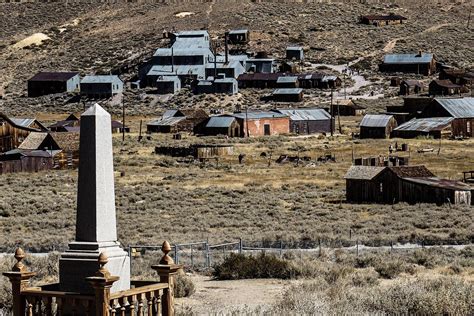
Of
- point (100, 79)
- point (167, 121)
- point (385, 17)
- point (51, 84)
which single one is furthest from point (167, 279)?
point (385, 17)

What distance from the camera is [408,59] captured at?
421ft

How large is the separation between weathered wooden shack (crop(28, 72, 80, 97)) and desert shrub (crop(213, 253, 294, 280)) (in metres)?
104

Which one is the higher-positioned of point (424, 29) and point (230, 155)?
point (424, 29)

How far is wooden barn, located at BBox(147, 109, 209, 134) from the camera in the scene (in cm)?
9475

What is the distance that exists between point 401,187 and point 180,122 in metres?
51.7

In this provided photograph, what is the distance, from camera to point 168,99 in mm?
117938

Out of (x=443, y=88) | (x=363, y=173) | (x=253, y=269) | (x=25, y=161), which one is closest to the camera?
(x=253, y=269)

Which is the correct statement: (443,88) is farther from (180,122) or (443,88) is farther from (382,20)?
(382,20)

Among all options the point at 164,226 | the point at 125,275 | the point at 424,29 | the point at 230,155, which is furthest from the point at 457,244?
the point at 424,29

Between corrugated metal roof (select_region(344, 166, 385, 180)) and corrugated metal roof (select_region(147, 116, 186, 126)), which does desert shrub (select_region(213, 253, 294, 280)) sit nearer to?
corrugated metal roof (select_region(344, 166, 385, 180))

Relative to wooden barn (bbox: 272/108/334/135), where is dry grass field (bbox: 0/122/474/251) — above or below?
below

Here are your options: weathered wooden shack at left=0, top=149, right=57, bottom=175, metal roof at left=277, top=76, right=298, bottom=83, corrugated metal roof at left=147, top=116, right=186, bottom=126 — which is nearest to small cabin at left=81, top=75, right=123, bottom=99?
metal roof at left=277, top=76, right=298, bottom=83

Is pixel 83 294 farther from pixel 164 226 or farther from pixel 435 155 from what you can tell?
pixel 435 155

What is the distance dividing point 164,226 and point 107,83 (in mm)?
82938
